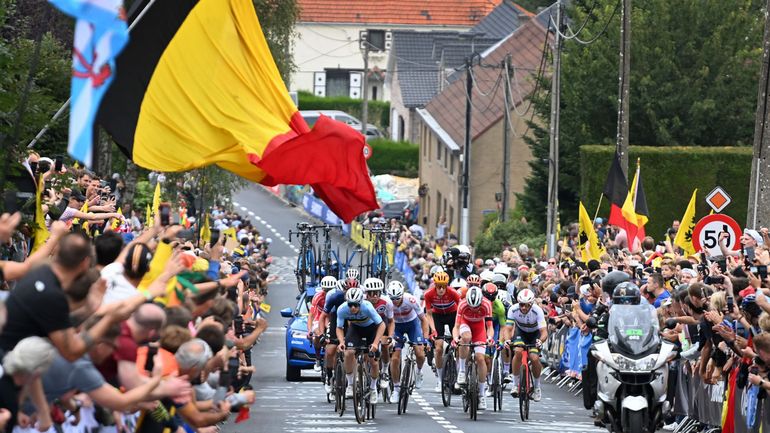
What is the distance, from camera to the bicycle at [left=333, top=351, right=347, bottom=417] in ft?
72.7

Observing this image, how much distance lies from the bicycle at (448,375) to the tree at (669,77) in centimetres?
2672

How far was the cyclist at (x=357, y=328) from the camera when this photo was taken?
2220 centimetres

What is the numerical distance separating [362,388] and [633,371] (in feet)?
14.5

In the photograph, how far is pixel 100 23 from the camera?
11.4 metres

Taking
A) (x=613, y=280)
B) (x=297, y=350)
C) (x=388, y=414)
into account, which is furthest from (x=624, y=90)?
(x=613, y=280)

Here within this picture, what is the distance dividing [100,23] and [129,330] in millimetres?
1882

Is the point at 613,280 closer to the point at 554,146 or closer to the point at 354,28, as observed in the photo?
the point at 554,146

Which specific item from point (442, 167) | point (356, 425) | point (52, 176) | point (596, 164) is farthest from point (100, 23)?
point (442, 167)

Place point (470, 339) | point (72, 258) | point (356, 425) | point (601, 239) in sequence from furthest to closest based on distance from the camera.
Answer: point (601, 239) < point (470, 339) < point (356, 425) < point (72, 258)

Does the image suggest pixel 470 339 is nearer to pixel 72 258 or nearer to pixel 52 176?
pixel 52 176

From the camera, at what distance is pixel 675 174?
149 feet

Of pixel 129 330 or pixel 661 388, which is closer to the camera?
pixel 129 330

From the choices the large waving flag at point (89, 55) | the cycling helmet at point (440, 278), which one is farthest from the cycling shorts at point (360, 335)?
the large waving flag at point (89, 55)

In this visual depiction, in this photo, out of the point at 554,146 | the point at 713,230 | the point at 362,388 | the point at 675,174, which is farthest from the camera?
the point at 675,174
